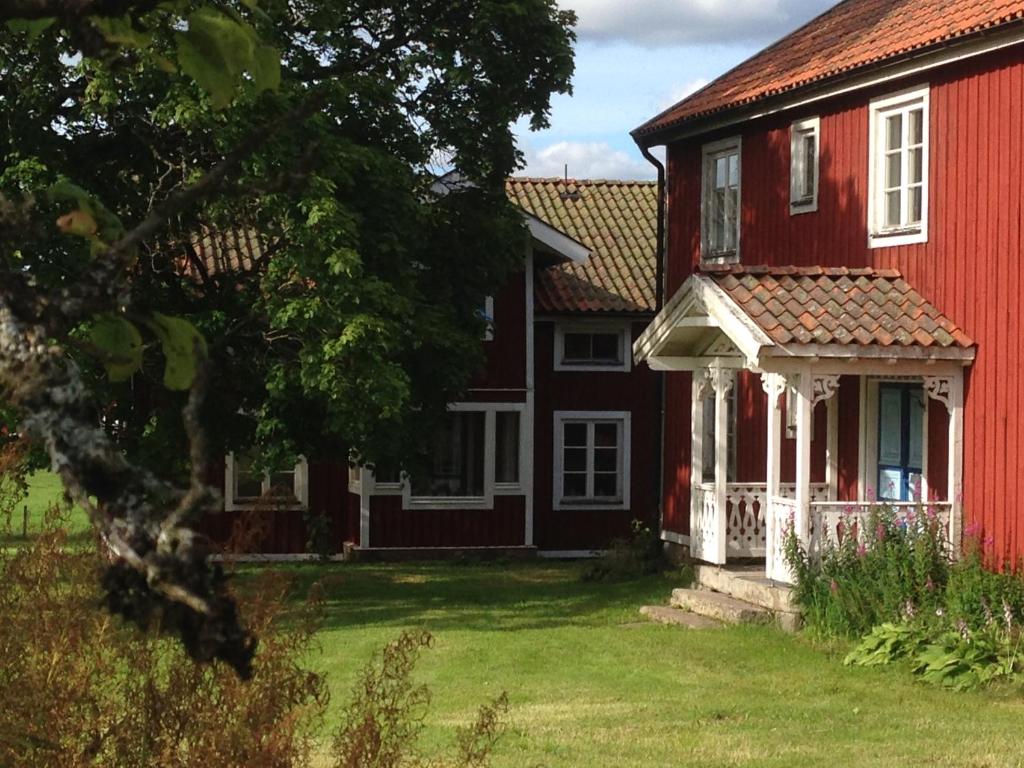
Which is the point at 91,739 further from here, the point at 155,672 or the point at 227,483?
the point at 227,483

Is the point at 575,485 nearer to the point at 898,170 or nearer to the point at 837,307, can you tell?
the point at 898,170

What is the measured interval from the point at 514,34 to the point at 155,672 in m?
15.8

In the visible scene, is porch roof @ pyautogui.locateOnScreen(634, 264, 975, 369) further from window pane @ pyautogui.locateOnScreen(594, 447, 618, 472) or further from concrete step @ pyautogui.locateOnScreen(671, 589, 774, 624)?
window pane @ pyautogui.locateOnScreen(594, 447, 618, 472)

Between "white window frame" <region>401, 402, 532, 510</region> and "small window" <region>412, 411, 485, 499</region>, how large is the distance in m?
0.15

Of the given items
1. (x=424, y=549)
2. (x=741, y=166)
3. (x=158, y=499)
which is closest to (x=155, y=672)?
(x=158, y=499)

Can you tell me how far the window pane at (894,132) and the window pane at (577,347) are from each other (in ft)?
40.7

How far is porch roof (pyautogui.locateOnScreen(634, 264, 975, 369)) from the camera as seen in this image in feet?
51.9

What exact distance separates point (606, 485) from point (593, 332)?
281cm

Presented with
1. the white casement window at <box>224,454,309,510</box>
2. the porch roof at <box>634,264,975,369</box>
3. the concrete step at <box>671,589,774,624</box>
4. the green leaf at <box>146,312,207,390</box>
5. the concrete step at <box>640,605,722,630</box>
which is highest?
the porch roof at <box>634,264,975,369</box>

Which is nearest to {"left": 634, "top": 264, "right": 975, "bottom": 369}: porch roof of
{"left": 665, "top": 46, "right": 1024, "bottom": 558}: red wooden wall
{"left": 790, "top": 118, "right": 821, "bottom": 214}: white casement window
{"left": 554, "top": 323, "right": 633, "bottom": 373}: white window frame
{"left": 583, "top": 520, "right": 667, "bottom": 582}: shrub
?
{"left": 665, "top": 46, "right": 1024, "bottom": 558}: red wooden wall

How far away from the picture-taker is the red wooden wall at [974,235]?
15.5 metres

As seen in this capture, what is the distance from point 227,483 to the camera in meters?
28.0

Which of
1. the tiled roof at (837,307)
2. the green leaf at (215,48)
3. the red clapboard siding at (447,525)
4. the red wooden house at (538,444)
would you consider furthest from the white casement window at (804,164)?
the green leaf at (215,48)

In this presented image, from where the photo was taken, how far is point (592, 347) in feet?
97.6
